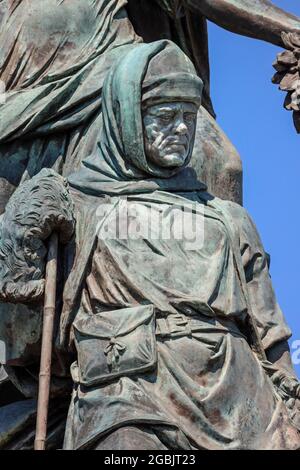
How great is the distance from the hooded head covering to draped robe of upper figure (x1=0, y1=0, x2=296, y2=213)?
42 centimetres

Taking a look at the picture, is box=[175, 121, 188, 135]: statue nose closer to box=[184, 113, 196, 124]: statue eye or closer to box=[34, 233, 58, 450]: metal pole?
box=[184, 113, 196, 124]: statue eye

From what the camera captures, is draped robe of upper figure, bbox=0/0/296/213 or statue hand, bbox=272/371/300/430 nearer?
statue hand, bbox=272/371/300/430

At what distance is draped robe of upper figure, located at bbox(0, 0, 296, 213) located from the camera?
22922 millimetres

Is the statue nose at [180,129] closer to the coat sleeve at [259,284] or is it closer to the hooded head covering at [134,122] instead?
the hooded head covering at [134,122]

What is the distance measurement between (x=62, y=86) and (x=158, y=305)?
203cm

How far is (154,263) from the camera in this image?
71.9ft

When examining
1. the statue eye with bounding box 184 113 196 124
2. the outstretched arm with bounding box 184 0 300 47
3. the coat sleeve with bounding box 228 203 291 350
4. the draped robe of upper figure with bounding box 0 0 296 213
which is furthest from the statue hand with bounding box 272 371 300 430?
the outstretched arm with bounding box 184 0 300 47

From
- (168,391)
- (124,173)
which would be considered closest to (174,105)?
(124,173)

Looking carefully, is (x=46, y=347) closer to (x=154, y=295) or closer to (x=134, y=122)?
(x=154, y=295)

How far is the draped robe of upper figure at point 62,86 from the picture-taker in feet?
75.2

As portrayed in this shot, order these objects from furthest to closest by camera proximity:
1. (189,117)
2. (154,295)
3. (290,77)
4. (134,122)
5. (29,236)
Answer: (290,77)
(189,117)
(134,122)
(29,236)
(154,295)

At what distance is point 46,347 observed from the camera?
21.7 m

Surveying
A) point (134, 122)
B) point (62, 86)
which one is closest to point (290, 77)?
point (134, 122)

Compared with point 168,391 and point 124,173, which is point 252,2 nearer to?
point 124,173
